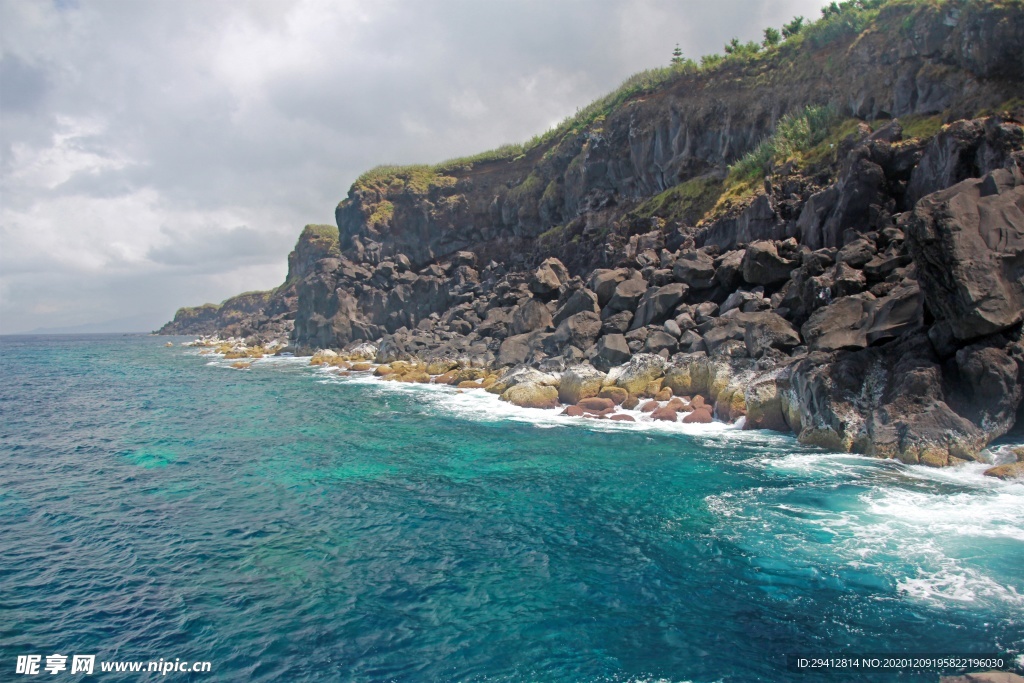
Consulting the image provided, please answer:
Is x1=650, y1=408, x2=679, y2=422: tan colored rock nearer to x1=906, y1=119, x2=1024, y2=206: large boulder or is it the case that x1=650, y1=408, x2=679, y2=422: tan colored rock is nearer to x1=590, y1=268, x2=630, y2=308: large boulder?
x1=906, y1=119, x2=1024, y2=206: large boulder

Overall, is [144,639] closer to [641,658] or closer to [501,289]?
[641,658]

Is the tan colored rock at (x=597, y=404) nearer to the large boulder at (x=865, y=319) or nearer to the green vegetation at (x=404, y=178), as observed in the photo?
the large boulder at (x=865, y=319)

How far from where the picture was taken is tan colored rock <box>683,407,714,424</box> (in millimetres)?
29855

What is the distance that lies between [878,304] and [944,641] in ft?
63.3

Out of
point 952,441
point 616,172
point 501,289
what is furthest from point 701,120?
point 952,441

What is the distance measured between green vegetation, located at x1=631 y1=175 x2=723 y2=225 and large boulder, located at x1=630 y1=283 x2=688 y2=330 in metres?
19.9

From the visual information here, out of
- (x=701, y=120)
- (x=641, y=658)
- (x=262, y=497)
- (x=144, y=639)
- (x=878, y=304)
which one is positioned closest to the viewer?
(x=641, y=658)

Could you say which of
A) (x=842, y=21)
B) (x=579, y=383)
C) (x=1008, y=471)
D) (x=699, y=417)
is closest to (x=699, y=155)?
(x=842, y=21)

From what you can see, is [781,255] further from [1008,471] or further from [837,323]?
[1008,471]

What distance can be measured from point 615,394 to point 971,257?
1887 cm

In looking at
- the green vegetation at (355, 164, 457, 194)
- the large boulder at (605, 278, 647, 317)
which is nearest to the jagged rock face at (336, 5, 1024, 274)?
the green vegetation at (355, 164, 457, 194)

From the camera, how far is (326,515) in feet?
58.9

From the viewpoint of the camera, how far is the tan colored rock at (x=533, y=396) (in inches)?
1470

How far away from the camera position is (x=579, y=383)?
1441 inches
